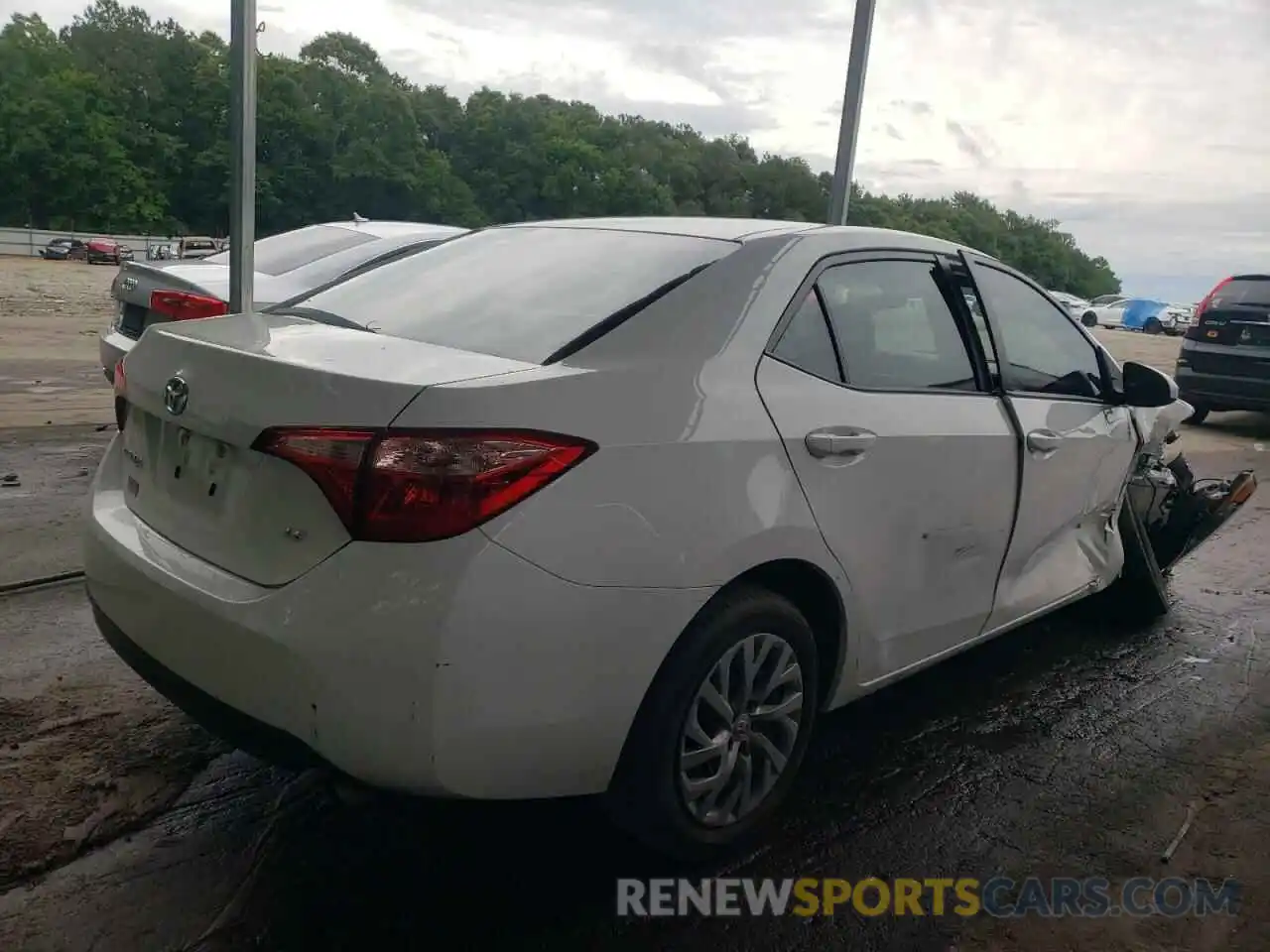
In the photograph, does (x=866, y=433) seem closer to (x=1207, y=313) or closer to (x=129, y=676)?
(x=129, y=676)

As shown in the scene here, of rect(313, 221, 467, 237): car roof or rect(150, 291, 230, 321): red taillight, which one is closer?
rect(150, 291, 230, 321): red taillight

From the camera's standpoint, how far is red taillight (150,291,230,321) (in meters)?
6.18

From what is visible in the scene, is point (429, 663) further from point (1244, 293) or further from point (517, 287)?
point (1244, 293)

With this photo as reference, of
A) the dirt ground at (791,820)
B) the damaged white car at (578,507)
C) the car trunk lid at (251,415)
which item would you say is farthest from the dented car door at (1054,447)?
the car trunk lid at (251,415)

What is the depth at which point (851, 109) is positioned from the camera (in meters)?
8.01

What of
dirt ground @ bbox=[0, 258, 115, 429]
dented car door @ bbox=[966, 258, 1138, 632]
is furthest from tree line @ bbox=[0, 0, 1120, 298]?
dented car door @ bbox=[966, 258, 1138, 632]

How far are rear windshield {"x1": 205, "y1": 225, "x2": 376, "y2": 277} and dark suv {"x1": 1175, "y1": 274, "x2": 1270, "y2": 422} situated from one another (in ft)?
28.7

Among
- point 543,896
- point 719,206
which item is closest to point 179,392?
point 543,896

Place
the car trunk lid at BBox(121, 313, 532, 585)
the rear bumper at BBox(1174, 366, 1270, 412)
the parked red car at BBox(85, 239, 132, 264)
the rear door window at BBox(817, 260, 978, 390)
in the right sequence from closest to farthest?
the car trunk lid at BBox(121, 313, 532, 585) < the rear door window at BBox(817, 260, 978, 390) < the rear bumper at BBox(1174, 366, 1270, 412) < the parked red car at BBox(85, 239, 132, 264)

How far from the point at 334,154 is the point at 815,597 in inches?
2279

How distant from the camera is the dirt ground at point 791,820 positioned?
2637mm

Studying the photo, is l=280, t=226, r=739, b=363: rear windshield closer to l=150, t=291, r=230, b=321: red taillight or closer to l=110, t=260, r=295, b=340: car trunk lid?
l=150, t=291, r=230, b=321: red taillight

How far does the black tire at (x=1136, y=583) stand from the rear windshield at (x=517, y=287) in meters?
2.64

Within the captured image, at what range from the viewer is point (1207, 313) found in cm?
1174
